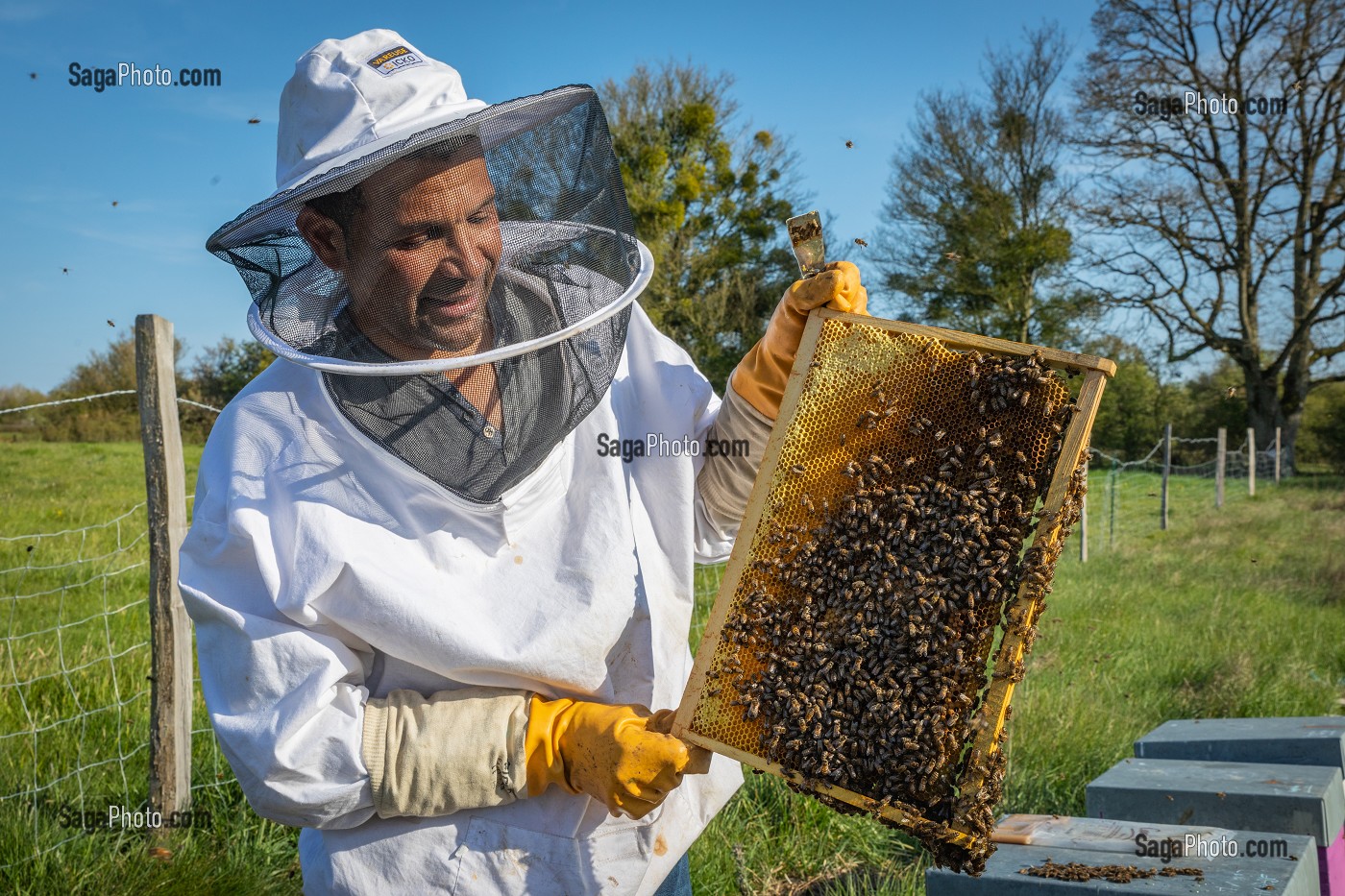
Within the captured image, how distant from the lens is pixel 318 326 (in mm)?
2271

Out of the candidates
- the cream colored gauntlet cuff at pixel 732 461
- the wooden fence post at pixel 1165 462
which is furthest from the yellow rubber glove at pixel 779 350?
the wooden fence post at pixel 1165 462

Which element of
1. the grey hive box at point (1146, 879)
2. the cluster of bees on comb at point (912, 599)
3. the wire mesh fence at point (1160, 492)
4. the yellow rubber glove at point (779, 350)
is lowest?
the wire mesh fence at point (1160, 492)

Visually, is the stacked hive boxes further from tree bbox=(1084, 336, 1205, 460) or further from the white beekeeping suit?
tree bbox=(1084, 336, 1205, 460)

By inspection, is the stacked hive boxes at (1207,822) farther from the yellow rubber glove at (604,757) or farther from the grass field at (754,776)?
the yellow rubber glove at (604,757)

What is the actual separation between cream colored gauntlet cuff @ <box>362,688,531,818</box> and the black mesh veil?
492 millimetres

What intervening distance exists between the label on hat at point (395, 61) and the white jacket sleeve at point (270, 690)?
43.7 inches

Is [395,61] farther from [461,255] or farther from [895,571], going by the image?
[895,571]

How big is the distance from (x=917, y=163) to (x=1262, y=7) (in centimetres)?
1179

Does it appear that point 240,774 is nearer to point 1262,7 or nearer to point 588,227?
point 588,227

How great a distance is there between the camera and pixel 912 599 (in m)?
2.31

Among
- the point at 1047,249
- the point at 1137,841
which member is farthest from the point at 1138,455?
the point at 1137,841

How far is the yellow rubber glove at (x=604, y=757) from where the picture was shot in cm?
214

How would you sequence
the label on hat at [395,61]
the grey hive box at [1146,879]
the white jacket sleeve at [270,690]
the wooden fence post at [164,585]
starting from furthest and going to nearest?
the wooden fence post at [164,585] → the grey hive box at [1146,879] → the label on hat at [395,61] → the white jacket sleeve at [270,690]

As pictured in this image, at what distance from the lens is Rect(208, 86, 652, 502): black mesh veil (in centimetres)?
217
